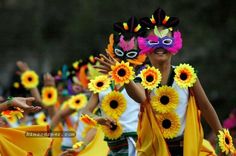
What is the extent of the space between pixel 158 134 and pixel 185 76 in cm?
56

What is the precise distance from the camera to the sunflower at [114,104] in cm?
791

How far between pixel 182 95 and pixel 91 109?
1.67m

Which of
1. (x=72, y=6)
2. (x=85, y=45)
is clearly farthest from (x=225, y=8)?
(x=72, y=6)

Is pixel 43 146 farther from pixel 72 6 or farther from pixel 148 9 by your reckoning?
pixel 72 6

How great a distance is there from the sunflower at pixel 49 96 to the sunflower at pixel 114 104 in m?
4.02

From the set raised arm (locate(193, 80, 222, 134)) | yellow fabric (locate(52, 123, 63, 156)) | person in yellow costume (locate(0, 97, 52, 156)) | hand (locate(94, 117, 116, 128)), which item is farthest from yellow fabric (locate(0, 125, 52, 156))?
yellow fabric (locate(52, 123, 63, 156))

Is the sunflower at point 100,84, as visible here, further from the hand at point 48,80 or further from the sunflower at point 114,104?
the hand at point 48,80

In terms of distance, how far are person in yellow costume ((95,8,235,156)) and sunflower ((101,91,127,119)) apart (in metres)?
0.60

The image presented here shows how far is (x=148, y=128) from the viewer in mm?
7234

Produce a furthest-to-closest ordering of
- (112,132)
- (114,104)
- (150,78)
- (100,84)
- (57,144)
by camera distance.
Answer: (57,144) → (112,132) → (114,104) → (100,84) → (150,78)

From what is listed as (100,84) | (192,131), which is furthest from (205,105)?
(100,84)

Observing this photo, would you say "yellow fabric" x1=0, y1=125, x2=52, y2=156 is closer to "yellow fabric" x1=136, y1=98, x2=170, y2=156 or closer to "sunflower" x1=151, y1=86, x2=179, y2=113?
"yellow fabric" x1=136, y1=98, x2=170, y2=156

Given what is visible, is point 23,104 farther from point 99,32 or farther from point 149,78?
point 99,32

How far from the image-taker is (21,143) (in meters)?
7.77
